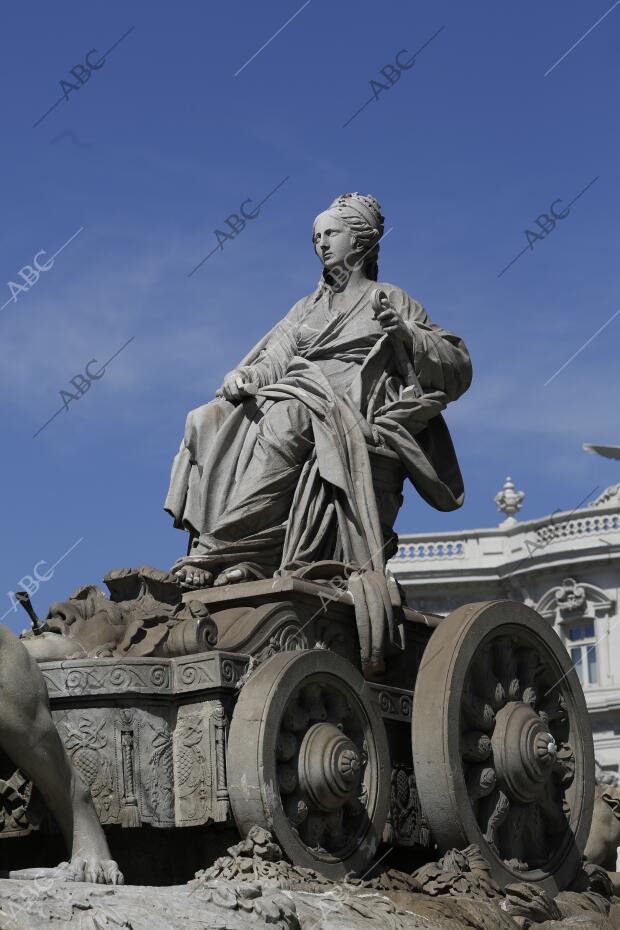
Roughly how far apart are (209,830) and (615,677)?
43583 mm

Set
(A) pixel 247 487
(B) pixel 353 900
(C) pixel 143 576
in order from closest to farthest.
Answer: (B) pixel 353 900 < (C) pixel 143 576 < (A) pixel 247 487

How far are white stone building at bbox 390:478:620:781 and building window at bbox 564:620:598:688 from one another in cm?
3

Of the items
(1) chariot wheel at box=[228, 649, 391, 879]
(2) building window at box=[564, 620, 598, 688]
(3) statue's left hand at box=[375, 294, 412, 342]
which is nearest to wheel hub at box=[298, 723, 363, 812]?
(1) chariot wheel at box=[228, 649, 391, 879]

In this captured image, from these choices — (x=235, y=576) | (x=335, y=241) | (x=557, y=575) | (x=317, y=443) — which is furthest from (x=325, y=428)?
(x=557, y=575)

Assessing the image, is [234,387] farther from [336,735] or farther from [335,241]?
[336,735]

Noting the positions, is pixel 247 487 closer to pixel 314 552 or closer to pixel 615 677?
pixel 314 552

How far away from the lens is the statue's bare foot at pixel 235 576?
12.4 meters

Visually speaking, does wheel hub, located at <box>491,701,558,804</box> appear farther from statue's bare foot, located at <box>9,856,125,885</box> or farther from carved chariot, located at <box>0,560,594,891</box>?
statue's bare foot, located at <box>9,856,125,885</box>

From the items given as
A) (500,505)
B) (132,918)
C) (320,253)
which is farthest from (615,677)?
(132,918)

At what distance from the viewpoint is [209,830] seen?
11.3 m

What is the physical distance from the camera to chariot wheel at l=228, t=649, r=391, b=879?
10945mm

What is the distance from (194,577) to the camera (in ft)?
41.0

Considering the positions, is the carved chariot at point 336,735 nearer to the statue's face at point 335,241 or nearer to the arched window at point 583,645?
the statue's face at point 335,241

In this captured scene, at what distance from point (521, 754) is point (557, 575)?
42.6 meters
